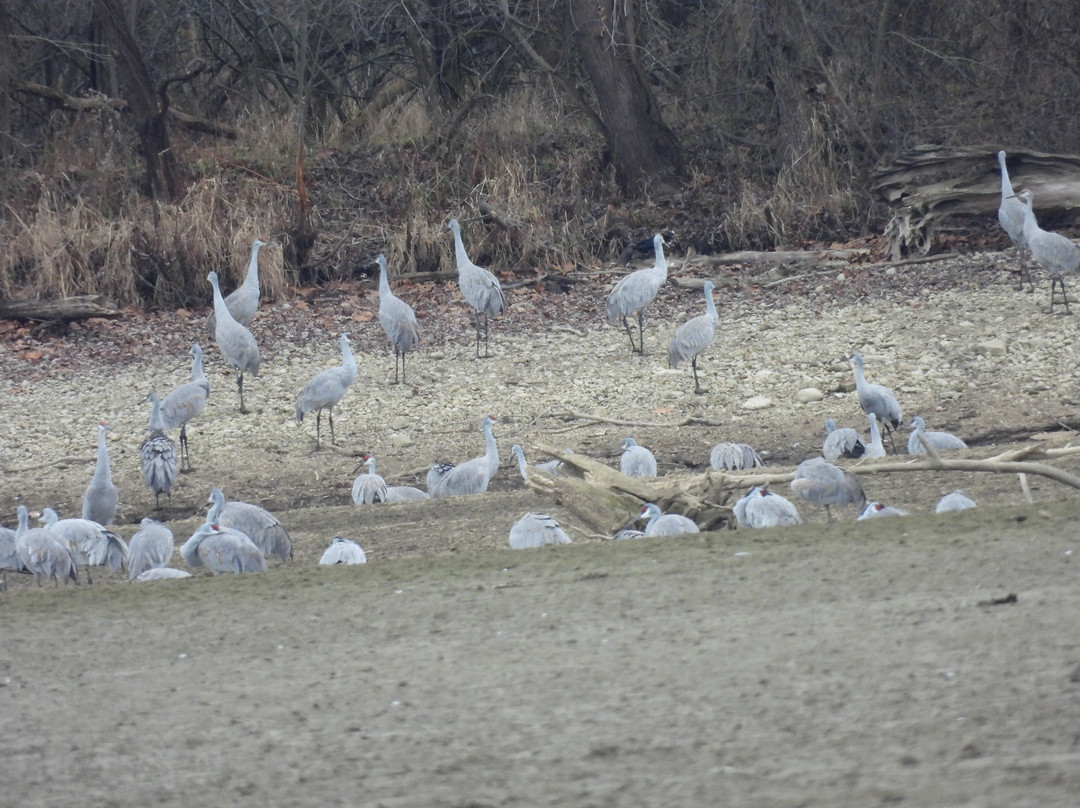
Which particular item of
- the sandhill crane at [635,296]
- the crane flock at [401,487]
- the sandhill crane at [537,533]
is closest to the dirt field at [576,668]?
the crane flock at [401,487]

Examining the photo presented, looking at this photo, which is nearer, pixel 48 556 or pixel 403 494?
pixel 48 556

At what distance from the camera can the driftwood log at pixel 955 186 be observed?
15.7 metres

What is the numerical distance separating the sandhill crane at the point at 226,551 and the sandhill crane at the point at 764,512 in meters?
2.62

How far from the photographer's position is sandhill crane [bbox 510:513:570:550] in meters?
7.25

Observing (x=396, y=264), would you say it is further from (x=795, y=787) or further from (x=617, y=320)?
(x=795, y=787)

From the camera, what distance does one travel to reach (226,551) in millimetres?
7223

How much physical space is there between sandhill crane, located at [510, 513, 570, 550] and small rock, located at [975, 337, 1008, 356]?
684cm

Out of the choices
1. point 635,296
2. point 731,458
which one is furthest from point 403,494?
point 635,296

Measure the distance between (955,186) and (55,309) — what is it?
10679 mm

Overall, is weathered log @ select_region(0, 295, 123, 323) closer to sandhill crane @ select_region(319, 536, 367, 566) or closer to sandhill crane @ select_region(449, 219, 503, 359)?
sandhill crane @ select_region(449, 219, 503, 359)

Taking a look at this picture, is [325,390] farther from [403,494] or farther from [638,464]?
[638,464]

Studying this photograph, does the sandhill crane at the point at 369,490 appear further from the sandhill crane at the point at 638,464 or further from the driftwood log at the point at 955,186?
the driftwood log at the point at 955,186

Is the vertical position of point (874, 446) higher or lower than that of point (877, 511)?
lower

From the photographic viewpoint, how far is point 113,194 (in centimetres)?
1917
